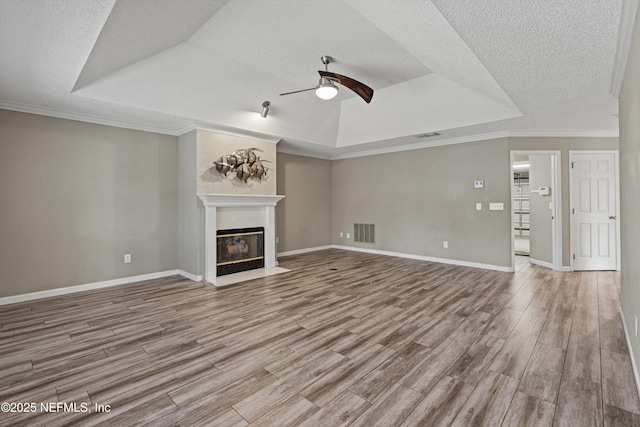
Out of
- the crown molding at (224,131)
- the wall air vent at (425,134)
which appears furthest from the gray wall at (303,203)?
the wall air vent at (425,134)

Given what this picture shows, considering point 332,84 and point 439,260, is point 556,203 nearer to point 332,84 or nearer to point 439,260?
point 439,260

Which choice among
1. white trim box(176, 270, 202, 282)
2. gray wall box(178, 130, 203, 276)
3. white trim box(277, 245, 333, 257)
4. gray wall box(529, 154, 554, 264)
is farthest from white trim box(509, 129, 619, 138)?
white trim box(176, 270, 202, 282)

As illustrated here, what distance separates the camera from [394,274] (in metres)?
5.02

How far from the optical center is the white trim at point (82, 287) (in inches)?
146

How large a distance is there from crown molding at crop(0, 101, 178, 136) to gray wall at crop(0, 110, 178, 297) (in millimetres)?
63

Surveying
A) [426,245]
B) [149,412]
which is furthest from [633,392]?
[426,245]

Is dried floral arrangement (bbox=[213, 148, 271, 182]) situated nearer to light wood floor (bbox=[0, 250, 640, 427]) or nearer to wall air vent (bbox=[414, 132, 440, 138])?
light wood floor (bbox=[0, 250, 640, 427])

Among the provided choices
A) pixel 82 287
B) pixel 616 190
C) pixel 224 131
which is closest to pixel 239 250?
pixel 224 131

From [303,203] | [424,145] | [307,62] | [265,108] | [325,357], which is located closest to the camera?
[325,357]

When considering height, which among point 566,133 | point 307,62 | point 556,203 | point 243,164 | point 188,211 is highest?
point 307,62

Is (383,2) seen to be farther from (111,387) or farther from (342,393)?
(111,387)

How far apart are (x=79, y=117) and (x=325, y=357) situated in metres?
4.62

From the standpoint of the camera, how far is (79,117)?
4.14m

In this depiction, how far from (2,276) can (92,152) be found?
189cm
